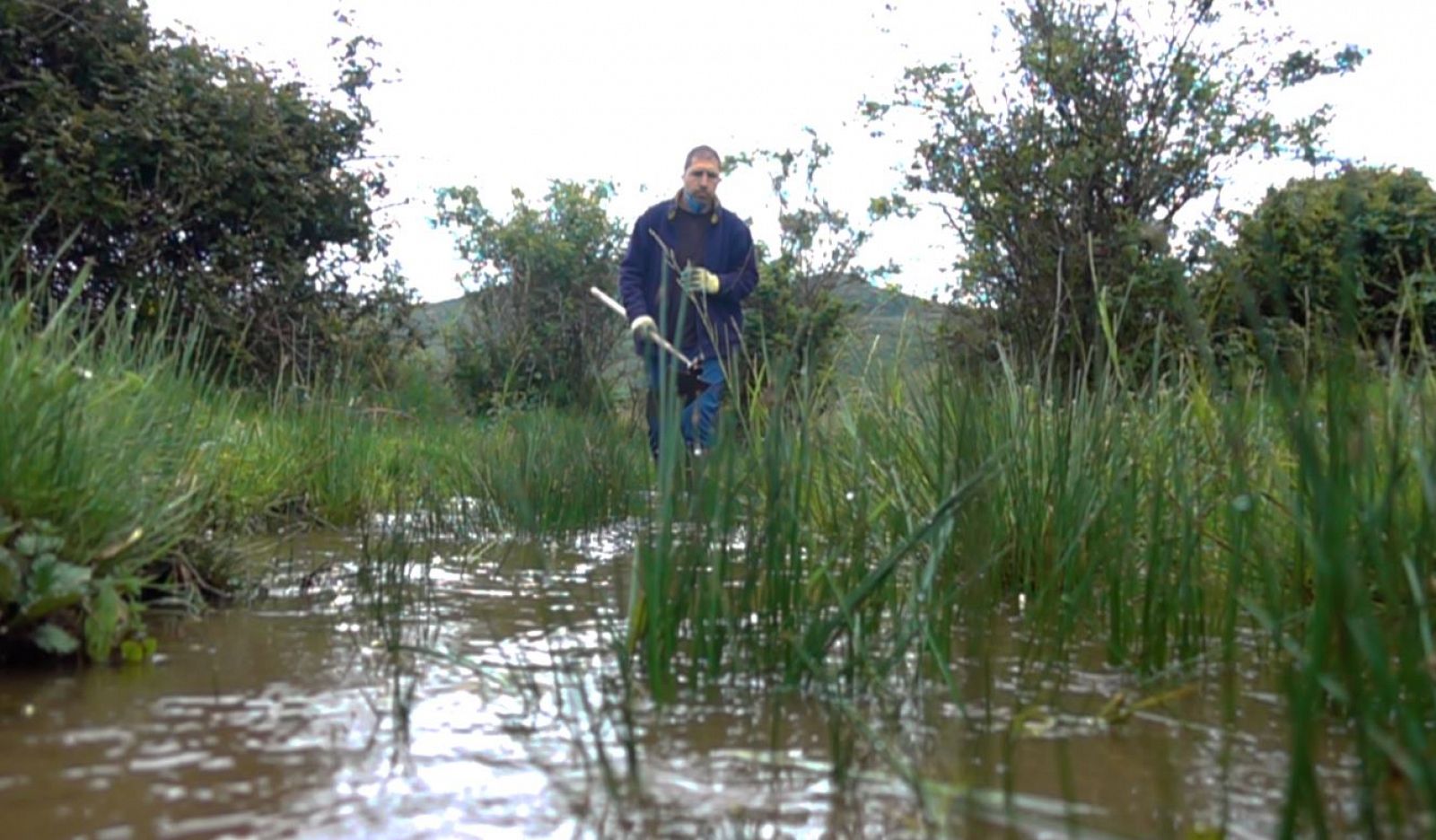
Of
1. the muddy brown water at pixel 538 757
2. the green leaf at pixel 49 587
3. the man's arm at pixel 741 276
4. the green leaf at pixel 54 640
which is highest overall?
the man's arm at pixel 741 276

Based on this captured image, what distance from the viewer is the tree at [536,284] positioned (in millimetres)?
14539

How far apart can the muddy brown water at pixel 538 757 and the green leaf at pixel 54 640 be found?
4cm

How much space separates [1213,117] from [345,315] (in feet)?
21.1

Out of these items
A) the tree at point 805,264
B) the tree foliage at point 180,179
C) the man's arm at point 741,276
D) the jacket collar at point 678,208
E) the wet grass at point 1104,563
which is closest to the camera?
the wet grass at point 1104,563

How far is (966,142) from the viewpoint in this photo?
33.8 ft

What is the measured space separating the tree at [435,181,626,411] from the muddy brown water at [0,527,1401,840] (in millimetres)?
11343

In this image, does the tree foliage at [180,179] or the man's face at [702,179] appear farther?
the tree foliage at [180,179]

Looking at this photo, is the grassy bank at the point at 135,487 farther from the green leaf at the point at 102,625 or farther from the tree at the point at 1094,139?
the tree at the point at 1094,139

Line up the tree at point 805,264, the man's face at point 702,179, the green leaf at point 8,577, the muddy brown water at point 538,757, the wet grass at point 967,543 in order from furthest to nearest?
the tree at point 805,264 → the man's face at point 702,179 → the green leaf at point 8,577 → the wet grass at point 967,543 → the muddy brown water at point 538,757

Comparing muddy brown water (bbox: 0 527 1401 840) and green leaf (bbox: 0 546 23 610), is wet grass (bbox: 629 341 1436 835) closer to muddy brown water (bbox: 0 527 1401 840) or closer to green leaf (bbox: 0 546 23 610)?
muddy brown water (bbox: 0 527 1401 840)

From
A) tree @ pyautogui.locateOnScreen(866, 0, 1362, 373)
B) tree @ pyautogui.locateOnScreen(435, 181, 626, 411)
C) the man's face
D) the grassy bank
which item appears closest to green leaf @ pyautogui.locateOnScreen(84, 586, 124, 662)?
the grassy bank

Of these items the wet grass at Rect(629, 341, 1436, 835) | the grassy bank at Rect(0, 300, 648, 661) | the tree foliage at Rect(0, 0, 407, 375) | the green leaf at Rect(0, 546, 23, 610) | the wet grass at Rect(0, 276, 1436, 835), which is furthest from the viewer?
the tree foliage at Rect(0, 0, 407, 375)

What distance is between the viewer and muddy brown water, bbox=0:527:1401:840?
5.23 feet

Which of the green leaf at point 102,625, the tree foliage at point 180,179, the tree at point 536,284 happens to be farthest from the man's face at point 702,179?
the tree at point 536,284
